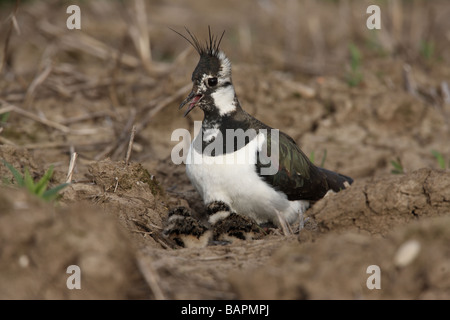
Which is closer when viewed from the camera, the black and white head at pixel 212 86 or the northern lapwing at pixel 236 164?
the northern lapwing at pixel 236 164

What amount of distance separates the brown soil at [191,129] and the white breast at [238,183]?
0.97ft

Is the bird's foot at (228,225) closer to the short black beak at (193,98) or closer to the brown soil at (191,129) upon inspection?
the brown soil at (191,129)

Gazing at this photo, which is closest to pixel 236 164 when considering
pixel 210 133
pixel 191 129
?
pixel 210 133

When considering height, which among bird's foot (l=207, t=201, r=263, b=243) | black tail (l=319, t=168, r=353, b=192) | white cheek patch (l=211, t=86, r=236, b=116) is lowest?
bird's foot (l=207, t=201, r=263, b=243)

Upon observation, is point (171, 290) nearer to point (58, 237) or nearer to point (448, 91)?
point (58, 237)

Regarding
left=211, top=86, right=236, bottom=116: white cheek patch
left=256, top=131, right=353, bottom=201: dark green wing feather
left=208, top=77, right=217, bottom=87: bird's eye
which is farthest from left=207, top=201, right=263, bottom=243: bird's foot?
left=208, top=77, right=217, bottom=87: bird's eye

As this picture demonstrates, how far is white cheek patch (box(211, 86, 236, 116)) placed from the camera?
16.0ft

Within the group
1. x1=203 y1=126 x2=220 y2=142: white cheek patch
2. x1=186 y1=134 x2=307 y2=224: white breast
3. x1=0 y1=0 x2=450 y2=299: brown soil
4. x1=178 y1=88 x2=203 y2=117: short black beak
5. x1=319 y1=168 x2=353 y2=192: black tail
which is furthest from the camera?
x1=319 y1=168 x2=353 y2=192: black tail

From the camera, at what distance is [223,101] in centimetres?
488

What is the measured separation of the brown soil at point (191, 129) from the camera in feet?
9.55

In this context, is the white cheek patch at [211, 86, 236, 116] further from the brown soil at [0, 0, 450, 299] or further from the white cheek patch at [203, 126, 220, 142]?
the brown soil at [0, 0, 450, 299]

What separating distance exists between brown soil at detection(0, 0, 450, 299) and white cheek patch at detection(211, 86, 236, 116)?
31.4 inches

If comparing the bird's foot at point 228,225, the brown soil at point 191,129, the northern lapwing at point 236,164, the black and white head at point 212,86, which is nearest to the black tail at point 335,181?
the northern lapwing at point 236,164

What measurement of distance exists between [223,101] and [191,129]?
6.77 feet
